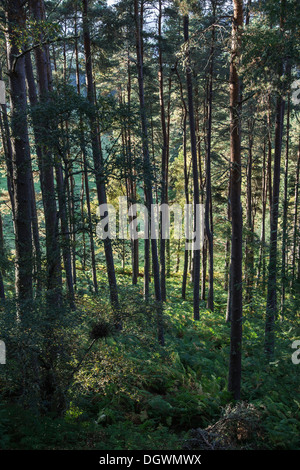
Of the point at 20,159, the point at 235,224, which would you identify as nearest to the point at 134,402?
the point at 235,224

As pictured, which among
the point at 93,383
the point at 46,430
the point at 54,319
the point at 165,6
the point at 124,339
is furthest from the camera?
the point at 165,6

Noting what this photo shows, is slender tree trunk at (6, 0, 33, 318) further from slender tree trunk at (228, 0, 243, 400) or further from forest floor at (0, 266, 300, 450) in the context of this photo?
slender tree trunk at (228, 0, 243, 400)

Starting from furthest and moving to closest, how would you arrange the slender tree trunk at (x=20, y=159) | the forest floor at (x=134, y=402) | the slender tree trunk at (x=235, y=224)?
the slender tree trunk at (x=235, y=224), the slender tree trunk at (x=20, y=159), the forest floor at (x=134, y=402)

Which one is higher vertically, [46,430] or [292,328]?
[292,328]

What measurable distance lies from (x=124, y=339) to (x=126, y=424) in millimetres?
1572

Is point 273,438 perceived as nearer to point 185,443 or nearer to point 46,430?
point 185,443

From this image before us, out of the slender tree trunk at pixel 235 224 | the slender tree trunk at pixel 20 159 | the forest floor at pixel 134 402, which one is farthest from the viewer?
the slender tree trunk at pixel 235 224

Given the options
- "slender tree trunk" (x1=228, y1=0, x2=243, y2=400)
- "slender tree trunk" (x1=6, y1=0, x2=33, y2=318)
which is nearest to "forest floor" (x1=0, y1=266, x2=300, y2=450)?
"slender tree trunk" (x1=228, y1=0, x2=243, y2=400)

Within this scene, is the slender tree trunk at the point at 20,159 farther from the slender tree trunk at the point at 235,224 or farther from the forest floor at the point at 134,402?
the slender tree trunk at the point at 235,224

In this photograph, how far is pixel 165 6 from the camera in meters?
13.3

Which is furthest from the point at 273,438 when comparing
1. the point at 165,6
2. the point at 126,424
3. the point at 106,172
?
the point at 165,6

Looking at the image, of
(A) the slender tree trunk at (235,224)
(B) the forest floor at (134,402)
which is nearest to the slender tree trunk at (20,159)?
(B) the forest floor at (134,402)

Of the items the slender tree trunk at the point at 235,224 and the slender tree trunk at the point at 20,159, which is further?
the slender tree trunk at the point at 235,224

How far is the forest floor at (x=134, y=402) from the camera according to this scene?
5434 mm
